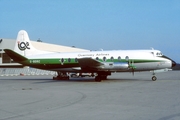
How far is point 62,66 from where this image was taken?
29109 millimetres

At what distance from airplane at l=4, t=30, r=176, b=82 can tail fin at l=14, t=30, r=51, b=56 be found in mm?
657

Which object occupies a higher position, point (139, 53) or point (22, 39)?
point (22, 39)

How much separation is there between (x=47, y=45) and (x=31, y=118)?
70060mm

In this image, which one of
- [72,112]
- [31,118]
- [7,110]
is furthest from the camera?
[7,110]

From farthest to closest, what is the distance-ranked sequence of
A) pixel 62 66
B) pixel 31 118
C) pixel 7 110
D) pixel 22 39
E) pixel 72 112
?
1. pixel 22 39
2. pixel 62 66
3. pixel 7 110
4. pixel 72 112
5. pixel 31 118

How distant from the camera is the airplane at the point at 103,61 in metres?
26.1

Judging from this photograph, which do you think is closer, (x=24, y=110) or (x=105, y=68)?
(x=24, y=110)

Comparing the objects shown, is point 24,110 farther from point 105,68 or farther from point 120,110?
point 105,68

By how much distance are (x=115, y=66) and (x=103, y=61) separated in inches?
83.0

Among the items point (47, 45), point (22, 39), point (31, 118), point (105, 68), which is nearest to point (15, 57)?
point (22, 39)

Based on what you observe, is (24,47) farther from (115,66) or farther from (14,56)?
(115,66)

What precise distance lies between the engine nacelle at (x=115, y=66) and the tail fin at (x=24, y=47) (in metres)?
9.12

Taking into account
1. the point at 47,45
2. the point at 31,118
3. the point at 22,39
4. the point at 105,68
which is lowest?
the point at 31,118

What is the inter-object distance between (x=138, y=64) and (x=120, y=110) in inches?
676
